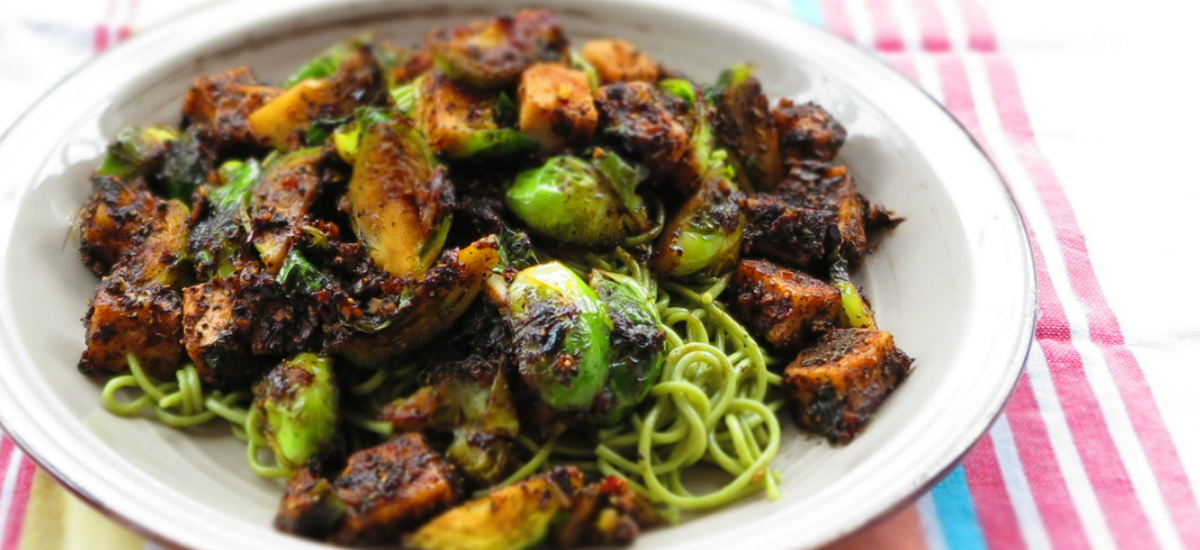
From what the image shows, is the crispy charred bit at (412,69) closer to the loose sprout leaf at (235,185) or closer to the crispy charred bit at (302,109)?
the crispy charred bit at (302,109)

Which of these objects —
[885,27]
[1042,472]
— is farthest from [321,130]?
[885,27]

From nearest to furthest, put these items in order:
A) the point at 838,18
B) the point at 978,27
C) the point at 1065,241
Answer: the point at 1065,241, the point at 978,27, the point at 838,18

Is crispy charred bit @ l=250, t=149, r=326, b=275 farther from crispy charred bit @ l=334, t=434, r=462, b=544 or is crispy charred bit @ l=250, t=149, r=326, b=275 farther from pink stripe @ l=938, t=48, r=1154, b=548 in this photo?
pink stripe @ l=938, t=48, r=1154, b=548

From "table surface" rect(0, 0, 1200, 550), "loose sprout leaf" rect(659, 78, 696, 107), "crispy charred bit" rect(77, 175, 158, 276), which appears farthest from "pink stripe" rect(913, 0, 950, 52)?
"crispy charred bit" rect(77, 175, 158, 276)

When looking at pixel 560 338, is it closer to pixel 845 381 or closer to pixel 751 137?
pixel 845 381

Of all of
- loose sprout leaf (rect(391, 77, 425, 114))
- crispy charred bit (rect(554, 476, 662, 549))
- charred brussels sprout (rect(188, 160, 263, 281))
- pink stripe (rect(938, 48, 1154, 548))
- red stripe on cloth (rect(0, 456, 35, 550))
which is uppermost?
loose sprout leaf (rect(391, 77, 425, 114))

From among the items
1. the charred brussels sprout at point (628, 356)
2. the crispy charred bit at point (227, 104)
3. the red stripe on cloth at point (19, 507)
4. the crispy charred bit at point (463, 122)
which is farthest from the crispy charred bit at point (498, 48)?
the red stripe on cloth at point (19, 507)
